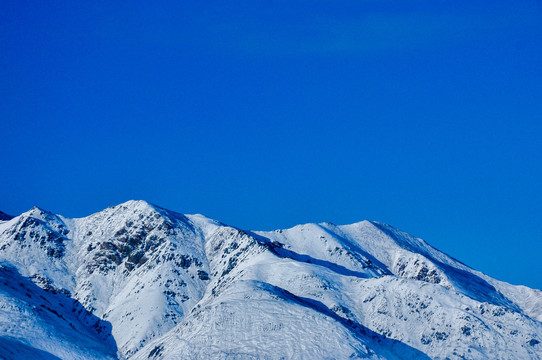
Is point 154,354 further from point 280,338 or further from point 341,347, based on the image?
point 341,347

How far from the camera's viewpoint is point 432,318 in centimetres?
16525

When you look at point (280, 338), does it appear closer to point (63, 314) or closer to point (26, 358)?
point (26, 358)

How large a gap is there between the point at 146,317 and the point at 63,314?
22019 millimetres

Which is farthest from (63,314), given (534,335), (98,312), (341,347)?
(534,335)

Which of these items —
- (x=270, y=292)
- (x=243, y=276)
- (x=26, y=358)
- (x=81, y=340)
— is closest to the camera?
(x=26, y=358)

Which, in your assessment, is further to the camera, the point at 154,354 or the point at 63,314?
the point at 63,314

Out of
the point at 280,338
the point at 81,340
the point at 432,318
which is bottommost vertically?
the point at 81,340

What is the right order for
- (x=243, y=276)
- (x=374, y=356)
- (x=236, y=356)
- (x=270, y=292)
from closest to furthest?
(x=236, y=356), (x=374, y=356), (x=270, y=292), (x=243, y=276)

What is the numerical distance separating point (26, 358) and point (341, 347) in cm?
6069

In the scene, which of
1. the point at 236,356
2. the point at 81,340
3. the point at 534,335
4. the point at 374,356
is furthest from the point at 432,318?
the point at 81,340

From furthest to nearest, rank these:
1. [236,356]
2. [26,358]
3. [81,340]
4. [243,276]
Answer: [243,276], [81,340], [236,356], [26,358]

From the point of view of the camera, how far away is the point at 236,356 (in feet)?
405

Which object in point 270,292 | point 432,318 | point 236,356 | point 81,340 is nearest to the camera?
point 236,356

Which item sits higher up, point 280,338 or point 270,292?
point 270,292
